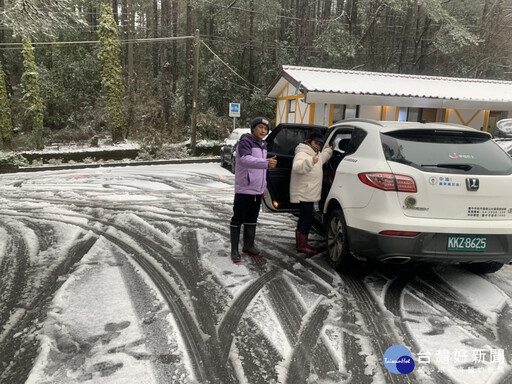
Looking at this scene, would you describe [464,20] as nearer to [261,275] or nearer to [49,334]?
[261,275]

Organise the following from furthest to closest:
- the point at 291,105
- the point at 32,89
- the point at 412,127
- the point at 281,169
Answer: the point at 32,89
the point at 291,105
the point at 281,169
the point at 412,127

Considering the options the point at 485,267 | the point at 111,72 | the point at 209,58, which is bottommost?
the point at 485,267

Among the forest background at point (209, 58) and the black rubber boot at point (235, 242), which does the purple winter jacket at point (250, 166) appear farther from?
the forest background at point (209, 58)

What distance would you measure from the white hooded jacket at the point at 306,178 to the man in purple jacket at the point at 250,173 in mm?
426

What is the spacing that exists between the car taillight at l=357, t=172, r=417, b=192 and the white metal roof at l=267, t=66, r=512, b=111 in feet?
41.3

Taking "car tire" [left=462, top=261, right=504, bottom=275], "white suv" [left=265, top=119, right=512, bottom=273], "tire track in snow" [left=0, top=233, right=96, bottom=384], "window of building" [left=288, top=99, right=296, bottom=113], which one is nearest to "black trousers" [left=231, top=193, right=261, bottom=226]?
"white suv" [left=265, top=119, right=512, bottom=273]

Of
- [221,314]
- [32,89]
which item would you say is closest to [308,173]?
[221,314]

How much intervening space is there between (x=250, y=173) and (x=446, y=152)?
2064 millimetres

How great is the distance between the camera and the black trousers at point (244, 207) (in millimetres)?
4484

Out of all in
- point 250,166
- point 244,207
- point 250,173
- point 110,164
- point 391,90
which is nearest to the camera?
point 250,166

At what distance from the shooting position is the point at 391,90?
1725cm

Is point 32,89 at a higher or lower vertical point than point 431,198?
higher

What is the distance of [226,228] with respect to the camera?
20.2ft

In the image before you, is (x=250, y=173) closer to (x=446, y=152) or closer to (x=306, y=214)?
(x=306, y=214)
